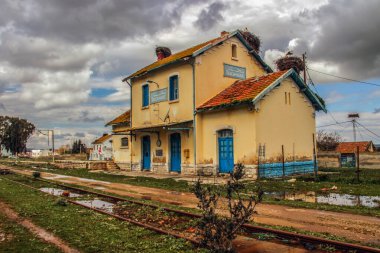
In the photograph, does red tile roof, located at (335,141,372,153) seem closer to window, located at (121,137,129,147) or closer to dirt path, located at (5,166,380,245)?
window, located at (121,137,129,147)

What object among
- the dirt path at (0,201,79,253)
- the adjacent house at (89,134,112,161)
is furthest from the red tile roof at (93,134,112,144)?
the dirt path at (0,201,79,253)

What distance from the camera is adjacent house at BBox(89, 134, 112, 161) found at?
47.2 meters

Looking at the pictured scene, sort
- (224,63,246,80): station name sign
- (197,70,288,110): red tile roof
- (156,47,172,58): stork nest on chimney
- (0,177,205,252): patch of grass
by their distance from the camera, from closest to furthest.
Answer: (0,177,205,252): patch of grass < (197,70,288,110): red tile roof < (224,63,246,80): station name sign < (156,47,172,58): stork nest on chimney

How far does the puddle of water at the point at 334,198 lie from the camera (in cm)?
1041

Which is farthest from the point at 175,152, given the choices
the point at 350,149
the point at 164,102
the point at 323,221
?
the point at 350,149

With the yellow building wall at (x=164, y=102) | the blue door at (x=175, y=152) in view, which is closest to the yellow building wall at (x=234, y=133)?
the yellow building wall at (x=164, y=102)

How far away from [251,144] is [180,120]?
5520 millimetres

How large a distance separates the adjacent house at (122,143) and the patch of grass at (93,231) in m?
16.7

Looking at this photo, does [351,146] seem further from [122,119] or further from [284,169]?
[122,119]

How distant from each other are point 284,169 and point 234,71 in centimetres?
711

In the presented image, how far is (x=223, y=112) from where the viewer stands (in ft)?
63.3

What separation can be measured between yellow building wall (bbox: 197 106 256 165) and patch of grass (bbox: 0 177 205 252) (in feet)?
31.5

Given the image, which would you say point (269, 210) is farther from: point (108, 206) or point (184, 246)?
point (108, 206)

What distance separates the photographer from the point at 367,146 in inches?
1634
